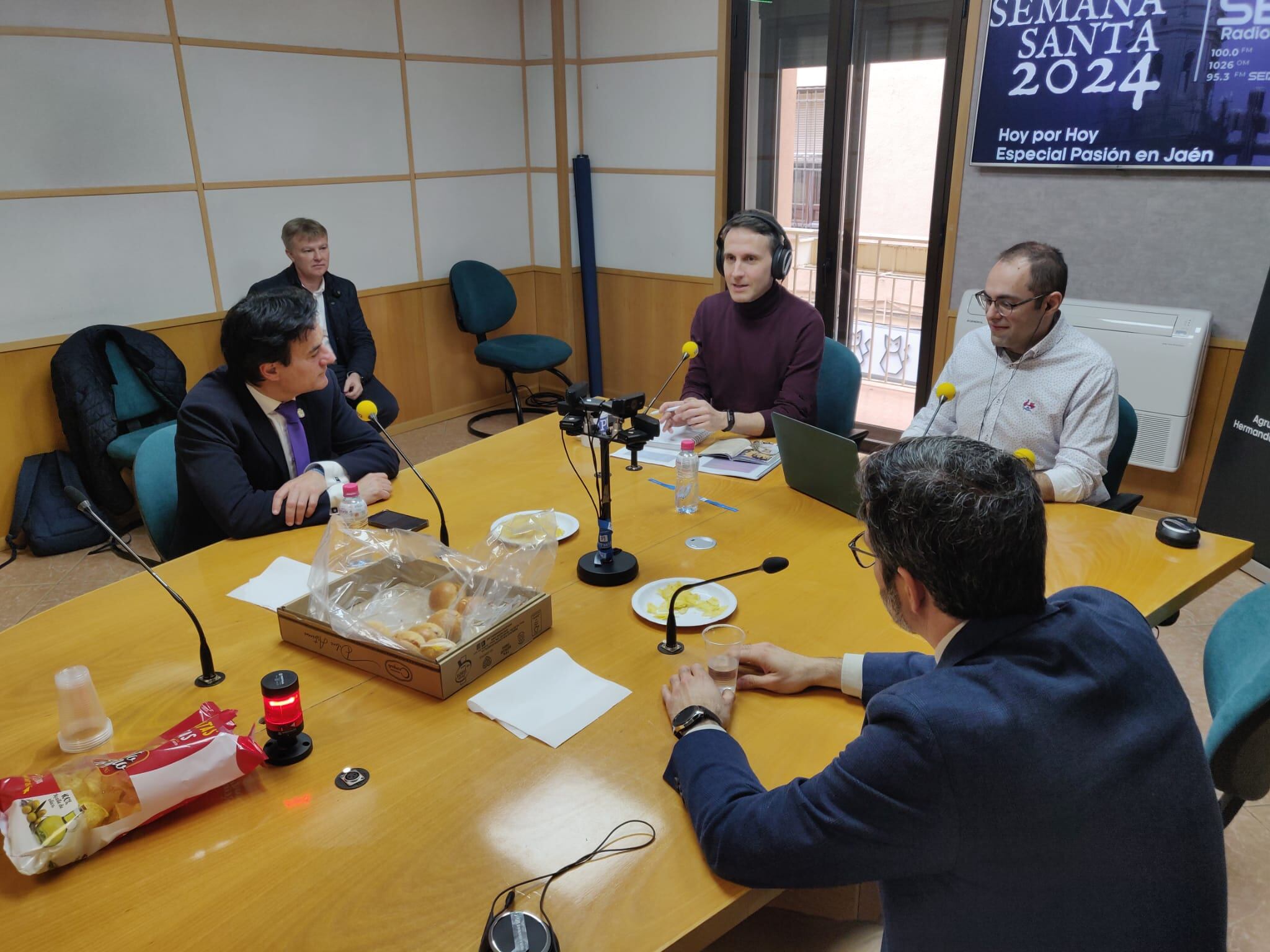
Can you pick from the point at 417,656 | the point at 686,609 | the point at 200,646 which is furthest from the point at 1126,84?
the point at 200,646

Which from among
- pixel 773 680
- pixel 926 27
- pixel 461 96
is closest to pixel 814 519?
pixel 773 680

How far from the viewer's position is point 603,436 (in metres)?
1.82

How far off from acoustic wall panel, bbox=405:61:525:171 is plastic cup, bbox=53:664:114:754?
13.0ft

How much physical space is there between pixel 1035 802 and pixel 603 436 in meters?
1.10

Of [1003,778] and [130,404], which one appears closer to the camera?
[1003,778]

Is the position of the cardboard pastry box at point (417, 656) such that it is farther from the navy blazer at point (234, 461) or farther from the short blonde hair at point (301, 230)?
the short blonde hair at point (301, 230)

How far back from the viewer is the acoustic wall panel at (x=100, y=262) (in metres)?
3.48

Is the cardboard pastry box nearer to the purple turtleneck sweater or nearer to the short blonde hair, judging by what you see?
the purple turtleneck sweater

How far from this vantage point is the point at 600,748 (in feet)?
4.37

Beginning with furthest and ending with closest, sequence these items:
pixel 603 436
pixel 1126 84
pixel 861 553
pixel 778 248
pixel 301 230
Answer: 1. pixel 301 230
2. pixel 1126 84
3. pixel 778 248
4. pixel 861 553
5. pixel 603 436

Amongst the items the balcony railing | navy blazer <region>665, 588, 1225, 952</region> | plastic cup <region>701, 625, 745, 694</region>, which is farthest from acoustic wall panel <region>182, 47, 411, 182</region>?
navy blazer <region>665, 588, 1225, 952</region>

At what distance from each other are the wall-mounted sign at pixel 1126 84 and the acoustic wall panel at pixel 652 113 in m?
1.44

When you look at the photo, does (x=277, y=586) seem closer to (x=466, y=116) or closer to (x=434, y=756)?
(x=434, y=756)

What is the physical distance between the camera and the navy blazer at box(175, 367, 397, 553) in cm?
205
